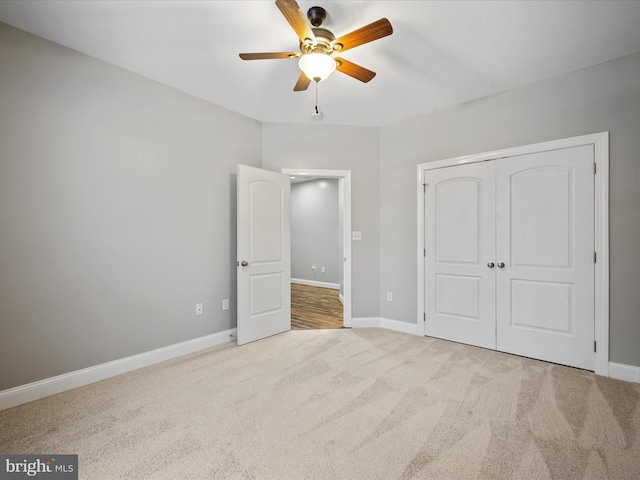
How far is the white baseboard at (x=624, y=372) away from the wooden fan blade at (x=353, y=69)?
3.05 meters

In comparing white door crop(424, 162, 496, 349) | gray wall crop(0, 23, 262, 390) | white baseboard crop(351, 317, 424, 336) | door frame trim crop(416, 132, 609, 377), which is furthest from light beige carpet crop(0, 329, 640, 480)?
white baseboard crop(351, 317, 424, 336)

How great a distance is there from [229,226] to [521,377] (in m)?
3.17

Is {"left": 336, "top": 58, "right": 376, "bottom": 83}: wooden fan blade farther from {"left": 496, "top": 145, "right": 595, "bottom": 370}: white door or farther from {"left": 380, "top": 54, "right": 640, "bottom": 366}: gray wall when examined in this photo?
{"left": 496, "top": 145, "right": 595, "bottom": 370}: white door

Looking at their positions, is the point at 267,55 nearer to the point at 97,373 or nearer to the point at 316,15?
the point at 316,15

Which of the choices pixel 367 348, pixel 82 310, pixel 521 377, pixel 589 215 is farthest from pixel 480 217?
pixel 82 310

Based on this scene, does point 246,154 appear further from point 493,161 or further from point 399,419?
point 399,419

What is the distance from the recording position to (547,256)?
284 centimetres

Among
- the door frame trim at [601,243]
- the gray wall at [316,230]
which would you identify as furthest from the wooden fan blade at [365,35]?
the gray wall at [316,230]

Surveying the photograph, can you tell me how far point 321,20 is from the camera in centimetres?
200

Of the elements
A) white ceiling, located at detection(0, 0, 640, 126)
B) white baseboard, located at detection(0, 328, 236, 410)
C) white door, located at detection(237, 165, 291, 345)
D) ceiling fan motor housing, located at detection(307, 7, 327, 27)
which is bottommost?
white baseboard, located at detection(0, 328, 236, 410)

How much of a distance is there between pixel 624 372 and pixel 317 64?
3.38 m

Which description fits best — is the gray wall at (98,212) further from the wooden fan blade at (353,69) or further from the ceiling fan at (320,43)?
the wooden fan blade at (353,69)

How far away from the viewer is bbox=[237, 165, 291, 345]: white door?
3361 millimetres

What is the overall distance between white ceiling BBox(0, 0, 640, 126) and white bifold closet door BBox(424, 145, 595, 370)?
33.3 inches
